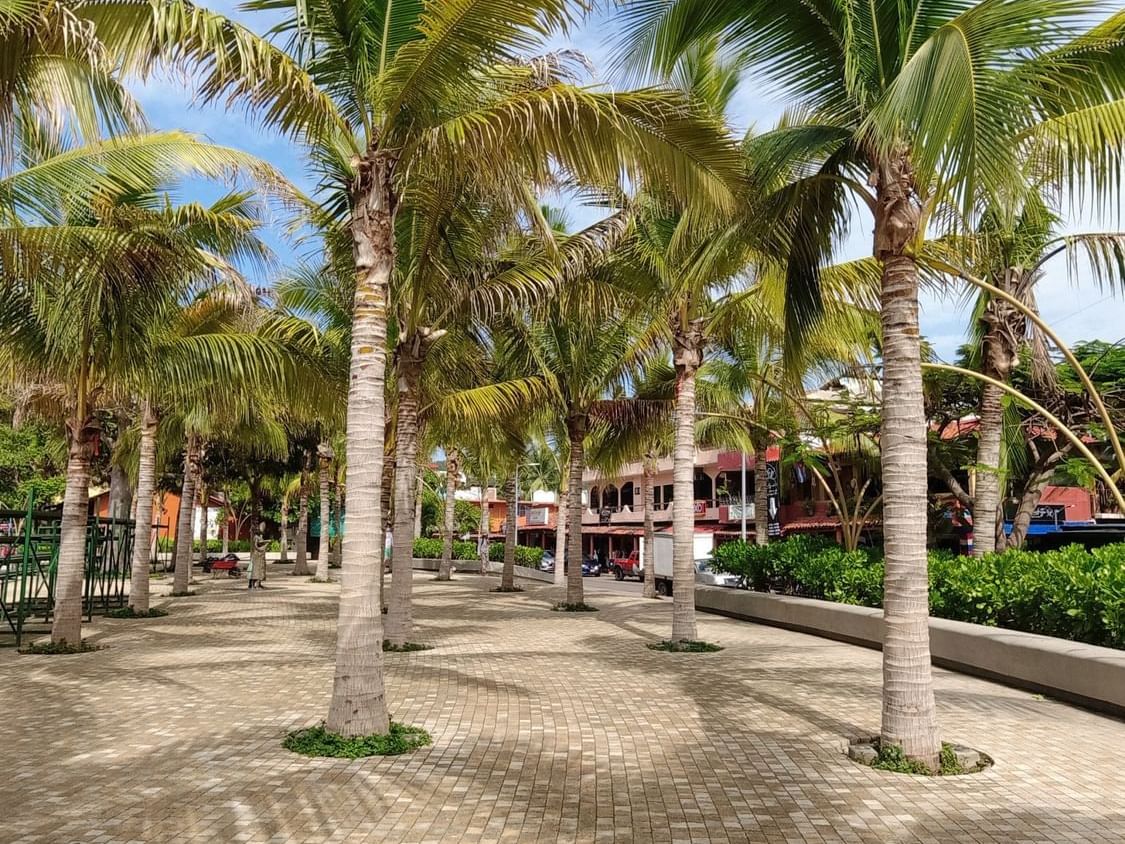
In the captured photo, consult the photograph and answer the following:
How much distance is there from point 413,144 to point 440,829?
18.2 feet

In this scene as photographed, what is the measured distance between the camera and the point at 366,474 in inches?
284

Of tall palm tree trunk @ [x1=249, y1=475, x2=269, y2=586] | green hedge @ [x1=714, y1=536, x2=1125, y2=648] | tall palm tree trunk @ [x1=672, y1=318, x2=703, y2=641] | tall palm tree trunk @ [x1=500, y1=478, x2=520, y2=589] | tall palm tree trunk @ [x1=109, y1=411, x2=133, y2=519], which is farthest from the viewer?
tall palm tree trunk @ [x1=109, y1=411, x2=133, y2=519]

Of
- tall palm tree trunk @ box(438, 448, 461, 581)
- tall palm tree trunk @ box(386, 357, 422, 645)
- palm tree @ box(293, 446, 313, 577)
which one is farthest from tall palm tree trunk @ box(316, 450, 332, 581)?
tall palm tree trunk @ box(386, 357, 422, 645)

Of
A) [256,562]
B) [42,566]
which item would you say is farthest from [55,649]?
[256,562]

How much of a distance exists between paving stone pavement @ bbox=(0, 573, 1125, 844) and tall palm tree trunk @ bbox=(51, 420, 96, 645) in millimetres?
663

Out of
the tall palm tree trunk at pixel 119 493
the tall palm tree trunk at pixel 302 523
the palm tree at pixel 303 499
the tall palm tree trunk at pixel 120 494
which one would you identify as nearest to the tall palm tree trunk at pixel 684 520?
the palm tree at pixel 303 499

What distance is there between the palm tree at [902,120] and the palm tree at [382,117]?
0.83 metres

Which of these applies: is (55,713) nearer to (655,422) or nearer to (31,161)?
(31,161)

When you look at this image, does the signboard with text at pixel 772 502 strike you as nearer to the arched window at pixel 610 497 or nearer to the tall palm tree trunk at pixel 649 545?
the tall palm tree trunk at pixel 649 545

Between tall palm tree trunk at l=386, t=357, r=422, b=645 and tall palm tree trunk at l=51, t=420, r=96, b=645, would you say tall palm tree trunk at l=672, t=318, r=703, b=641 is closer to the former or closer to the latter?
tall palm tree trunk at l=386, t=357, r=422, b=645

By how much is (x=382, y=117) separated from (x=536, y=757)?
5.51 m

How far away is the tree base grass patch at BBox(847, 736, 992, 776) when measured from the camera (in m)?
6.47

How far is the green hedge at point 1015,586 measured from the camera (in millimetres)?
9625

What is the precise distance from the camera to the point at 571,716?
833cm
